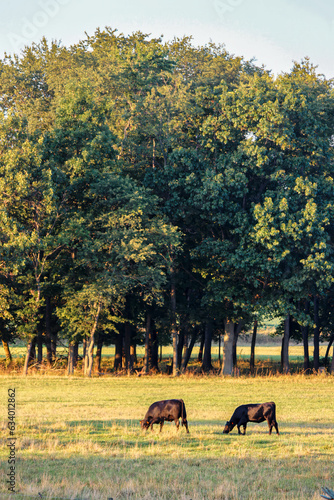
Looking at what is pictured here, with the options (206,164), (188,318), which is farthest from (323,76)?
(188,318)

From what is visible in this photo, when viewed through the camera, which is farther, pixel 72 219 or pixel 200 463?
pixel 72 219

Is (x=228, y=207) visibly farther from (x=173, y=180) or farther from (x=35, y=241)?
(x=35, y=241)

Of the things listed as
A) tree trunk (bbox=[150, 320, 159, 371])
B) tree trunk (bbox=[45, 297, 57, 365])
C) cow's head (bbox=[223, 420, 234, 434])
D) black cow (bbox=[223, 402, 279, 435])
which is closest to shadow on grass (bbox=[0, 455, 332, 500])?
black cow (bbox=[223, 402, 279, 435])

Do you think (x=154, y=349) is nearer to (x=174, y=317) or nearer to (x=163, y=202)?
(x=174, y=317)

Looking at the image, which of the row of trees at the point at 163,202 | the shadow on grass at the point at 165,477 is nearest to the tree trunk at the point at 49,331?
the row of trees at the point at 163,202

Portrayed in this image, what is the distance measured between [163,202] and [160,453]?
33571 mm

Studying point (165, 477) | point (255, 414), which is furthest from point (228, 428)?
point (165, 477)

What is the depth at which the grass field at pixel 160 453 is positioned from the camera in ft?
39.9

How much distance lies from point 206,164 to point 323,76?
1930cm

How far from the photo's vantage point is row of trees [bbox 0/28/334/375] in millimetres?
41406

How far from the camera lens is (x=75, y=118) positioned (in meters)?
44.2

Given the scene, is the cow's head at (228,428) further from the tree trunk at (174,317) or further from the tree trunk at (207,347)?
the tree trunk at (207,347)

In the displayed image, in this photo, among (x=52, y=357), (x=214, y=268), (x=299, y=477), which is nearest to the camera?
(x=299, y=477)

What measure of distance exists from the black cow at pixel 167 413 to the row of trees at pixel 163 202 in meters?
21.9
